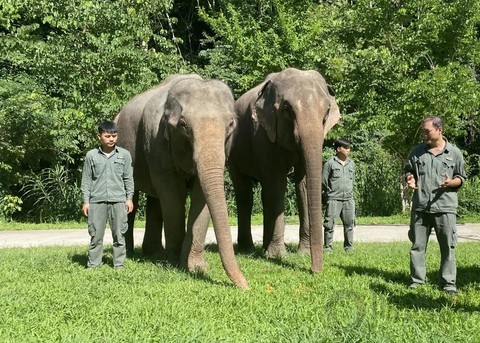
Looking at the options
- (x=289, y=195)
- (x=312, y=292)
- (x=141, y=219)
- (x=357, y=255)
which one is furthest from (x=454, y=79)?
(x=312, y=292)

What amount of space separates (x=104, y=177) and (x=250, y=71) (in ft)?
42.5

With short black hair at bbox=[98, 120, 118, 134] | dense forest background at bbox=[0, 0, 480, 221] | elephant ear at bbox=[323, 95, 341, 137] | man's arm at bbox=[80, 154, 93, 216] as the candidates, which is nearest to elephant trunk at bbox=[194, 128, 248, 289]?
short black hair at bbox=[98, 120, 118, 134]

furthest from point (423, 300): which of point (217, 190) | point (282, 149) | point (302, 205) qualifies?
point (302, 205)

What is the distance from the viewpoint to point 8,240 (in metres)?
12.8

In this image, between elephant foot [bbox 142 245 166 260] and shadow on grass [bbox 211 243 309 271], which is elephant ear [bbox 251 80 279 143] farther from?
elephant foot [bbox 142 245 166 260]

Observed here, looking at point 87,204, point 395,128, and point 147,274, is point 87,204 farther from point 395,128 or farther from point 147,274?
point 395,128

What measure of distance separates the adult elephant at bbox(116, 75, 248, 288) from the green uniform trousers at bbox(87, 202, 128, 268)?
0.59 metres

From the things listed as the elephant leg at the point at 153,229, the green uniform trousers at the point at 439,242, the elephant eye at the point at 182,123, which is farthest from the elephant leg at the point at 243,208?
the green uniform trousers at the point at 439,242

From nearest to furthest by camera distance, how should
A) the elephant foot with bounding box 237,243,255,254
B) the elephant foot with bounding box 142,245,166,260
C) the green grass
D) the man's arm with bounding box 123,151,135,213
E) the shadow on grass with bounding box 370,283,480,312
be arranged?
the green grass, the shadow on grass with bounding box 370,283,480,312, the man's arm with bounding box 123,151,135,213, the elephant foot with bounding box 142,245,166,260, the elephant foot with bounding box 237,243,255,254

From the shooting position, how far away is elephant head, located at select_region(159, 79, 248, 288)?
20.6 feet

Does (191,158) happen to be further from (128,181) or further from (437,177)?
(437,177)

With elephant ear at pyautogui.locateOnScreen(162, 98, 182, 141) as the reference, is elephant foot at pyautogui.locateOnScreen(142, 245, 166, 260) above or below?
below

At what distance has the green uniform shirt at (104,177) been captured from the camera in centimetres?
760

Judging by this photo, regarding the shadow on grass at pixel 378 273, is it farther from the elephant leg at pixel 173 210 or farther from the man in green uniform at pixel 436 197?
the elephant leg at pixel 173 210
